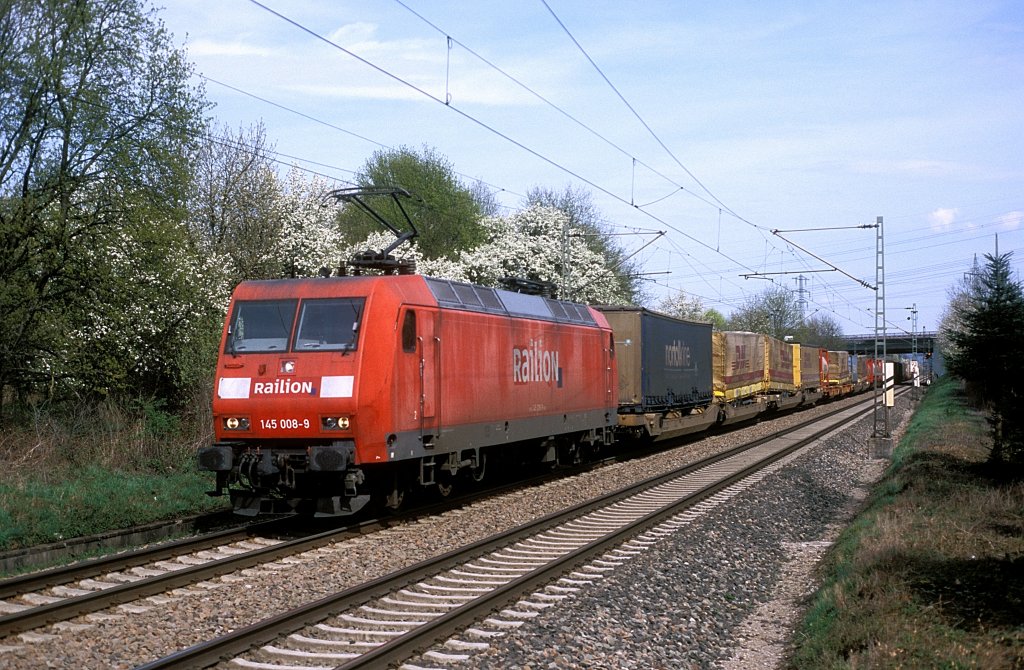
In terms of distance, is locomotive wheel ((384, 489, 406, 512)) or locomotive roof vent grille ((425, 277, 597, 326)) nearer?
locomotive wheel ((384, 489, 406, 512))

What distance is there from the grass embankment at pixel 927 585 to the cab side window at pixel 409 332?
5.66 m

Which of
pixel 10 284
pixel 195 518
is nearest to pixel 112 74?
pixel 10 284

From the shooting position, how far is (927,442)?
2242 cm

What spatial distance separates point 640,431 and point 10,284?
14.0 meters

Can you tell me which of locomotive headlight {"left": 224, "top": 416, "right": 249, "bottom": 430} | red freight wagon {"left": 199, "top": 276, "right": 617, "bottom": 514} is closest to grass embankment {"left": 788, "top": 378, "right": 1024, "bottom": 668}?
red freight wagon {"left": 199, "top": 276, "right": 617, "bottom": 514}

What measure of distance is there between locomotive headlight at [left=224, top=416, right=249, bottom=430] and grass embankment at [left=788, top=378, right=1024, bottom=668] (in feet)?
23.1

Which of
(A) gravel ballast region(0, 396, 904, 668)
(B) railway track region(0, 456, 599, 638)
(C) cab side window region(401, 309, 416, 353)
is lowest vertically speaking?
(A) gravel ballast region(0, 396, 904, 668)

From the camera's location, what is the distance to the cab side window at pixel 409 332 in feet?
40.5

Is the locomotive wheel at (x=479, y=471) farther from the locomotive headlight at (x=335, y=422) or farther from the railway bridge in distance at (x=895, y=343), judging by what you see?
the railway bridge in distance at (x=895, y=343)

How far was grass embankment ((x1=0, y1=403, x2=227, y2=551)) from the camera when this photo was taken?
458 inches

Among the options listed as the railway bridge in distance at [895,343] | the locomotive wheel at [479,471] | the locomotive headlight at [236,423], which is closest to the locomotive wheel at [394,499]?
the locomotive headlight at [236,423]

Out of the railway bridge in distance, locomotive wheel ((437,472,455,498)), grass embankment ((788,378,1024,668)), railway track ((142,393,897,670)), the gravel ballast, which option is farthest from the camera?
the railway bridge in distance

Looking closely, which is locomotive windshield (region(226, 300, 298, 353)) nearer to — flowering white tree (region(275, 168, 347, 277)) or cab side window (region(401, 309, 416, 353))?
cab side window (region(401, 309, 416, 353))

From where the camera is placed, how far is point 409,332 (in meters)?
12.5
